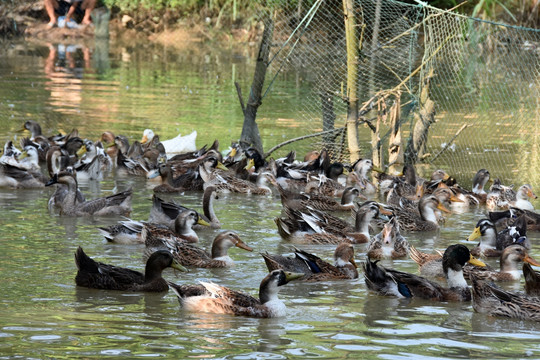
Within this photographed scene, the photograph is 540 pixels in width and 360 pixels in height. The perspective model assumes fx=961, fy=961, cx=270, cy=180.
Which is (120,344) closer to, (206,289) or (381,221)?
(206,289)

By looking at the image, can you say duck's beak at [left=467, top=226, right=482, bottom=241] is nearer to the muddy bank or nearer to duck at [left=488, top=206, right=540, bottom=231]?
duck at [left=488, top=206, right=540, bottom=231]

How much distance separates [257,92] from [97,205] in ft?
16.2

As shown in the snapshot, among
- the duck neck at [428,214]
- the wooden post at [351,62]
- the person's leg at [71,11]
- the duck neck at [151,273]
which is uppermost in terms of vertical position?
the person's leg at [71,11]

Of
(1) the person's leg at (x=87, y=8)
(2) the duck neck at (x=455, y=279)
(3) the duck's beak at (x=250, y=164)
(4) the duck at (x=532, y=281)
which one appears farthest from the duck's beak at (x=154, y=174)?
(1) the person's leg at (x=87, y=8)

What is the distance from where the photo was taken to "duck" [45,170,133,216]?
1184 centimetres

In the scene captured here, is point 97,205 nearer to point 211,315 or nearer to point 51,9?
point 211,315

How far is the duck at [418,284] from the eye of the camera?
8609 millimetres

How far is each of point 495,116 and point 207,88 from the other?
906 cm

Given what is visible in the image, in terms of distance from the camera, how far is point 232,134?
1917 centimetres

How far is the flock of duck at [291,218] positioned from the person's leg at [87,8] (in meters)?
25.7

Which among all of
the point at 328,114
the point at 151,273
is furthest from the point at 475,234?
the point at 328,114

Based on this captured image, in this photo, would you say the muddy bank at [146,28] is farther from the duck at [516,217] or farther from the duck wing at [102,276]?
the duck wing at [102,276]

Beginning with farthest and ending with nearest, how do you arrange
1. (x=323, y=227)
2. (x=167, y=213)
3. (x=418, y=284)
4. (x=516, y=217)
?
(x=516, y=217) → (x=167, y=213) → (x=323, y=227) → (x=418, y=284)

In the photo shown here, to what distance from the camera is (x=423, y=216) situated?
1213 centimetres
